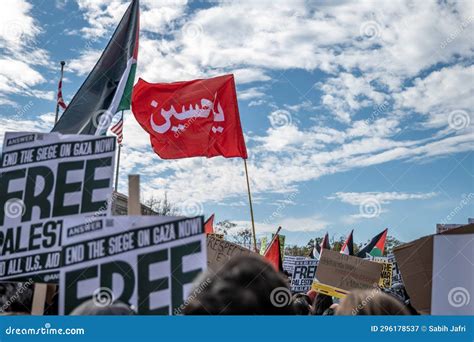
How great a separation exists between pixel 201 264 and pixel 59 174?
1.34 metres

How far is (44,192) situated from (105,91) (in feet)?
12.6

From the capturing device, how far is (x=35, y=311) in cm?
308

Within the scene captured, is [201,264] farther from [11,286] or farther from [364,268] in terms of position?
[364,268]

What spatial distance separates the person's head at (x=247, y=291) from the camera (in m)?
2.31

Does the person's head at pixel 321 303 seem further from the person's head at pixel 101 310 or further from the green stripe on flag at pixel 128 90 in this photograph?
the green stripe on flag at pixel 128 90

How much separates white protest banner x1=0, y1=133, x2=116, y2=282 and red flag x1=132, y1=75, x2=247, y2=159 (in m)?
5.80

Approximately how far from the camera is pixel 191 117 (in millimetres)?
9430

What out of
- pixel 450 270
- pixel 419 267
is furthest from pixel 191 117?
pixel 450 270

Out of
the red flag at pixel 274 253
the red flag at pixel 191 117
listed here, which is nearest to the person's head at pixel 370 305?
the red flag at pixel 274 253

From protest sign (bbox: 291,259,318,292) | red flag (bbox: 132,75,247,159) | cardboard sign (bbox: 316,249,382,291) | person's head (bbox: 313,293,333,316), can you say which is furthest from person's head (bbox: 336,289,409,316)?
red flag (bbox: 132,75,247,159)

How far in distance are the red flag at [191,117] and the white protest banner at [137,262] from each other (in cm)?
652
